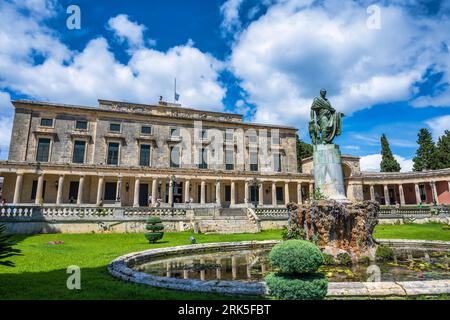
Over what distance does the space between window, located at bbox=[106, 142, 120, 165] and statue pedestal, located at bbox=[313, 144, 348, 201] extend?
32.9 metres

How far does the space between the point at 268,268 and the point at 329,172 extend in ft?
17.2

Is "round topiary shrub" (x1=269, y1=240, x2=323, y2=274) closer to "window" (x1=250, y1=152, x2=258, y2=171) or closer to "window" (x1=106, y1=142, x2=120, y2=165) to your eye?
"window" (x1=106, y1=142, x2=120, y2=165)

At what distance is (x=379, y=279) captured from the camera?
7.47 metres

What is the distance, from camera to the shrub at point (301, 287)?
15.7ft

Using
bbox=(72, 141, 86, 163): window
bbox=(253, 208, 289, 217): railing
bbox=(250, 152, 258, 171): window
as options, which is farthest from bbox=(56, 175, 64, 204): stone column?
bbox=(250, 152, 258, 171): window

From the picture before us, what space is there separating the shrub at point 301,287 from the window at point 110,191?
36.1 m

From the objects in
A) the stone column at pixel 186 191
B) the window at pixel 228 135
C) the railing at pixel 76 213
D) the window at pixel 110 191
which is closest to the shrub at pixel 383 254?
the railing at pixel 76 213

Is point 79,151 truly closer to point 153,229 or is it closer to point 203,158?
point 203,158

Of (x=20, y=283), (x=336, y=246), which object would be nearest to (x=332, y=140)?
(x=336, y=246)

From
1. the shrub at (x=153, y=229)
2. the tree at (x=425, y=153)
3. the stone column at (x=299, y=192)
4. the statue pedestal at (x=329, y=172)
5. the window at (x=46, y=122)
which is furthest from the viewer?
the tree at (x=425, y=153)

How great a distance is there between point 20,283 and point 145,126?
3615 cm

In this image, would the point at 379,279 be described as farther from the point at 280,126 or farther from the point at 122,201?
the point at 280,126

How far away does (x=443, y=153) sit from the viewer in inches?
2015

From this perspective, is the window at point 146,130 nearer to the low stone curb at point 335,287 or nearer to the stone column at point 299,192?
the stone column at point 299,192
